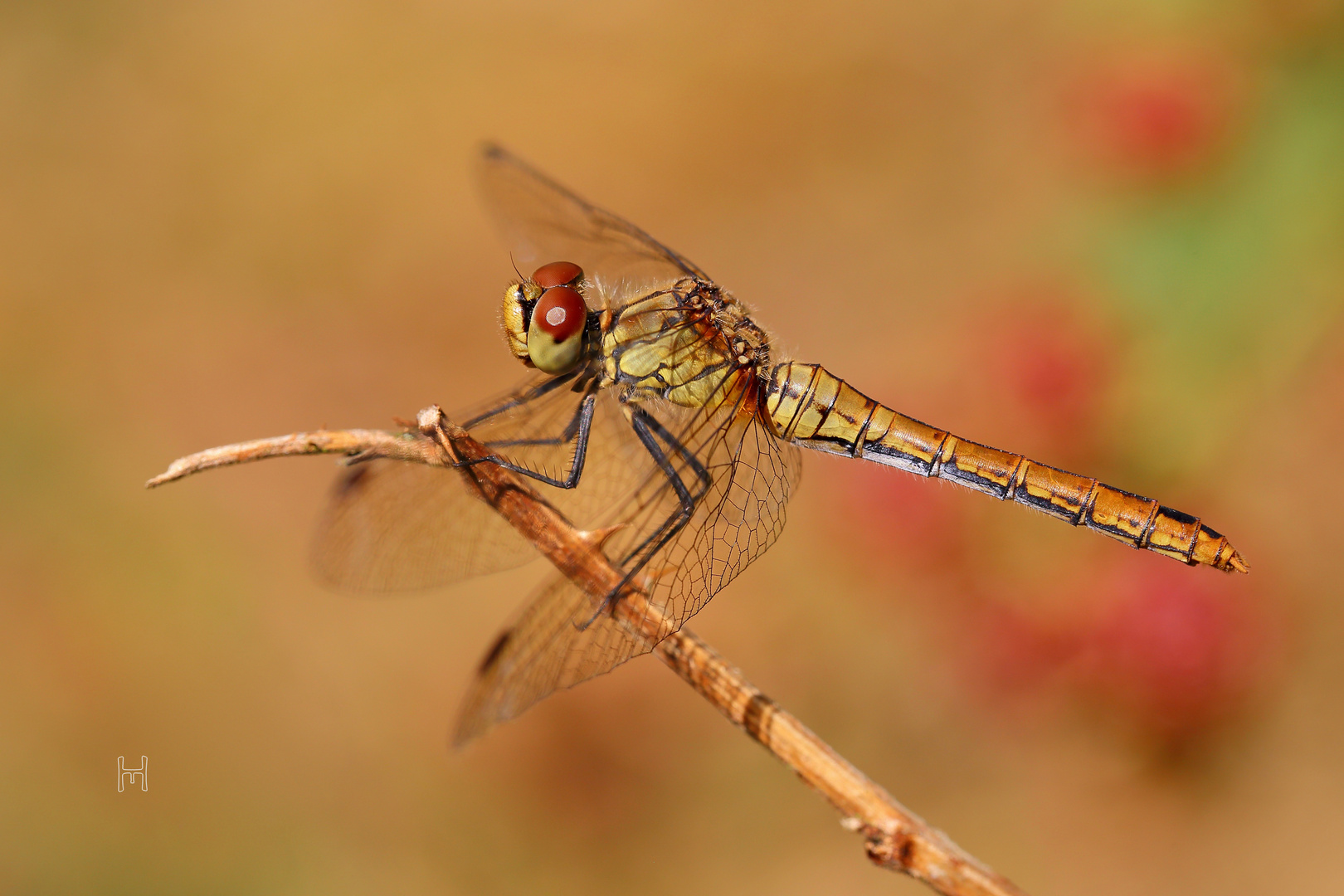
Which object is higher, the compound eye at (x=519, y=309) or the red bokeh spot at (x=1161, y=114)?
the red bokeh spot at (x=1161, y=114)

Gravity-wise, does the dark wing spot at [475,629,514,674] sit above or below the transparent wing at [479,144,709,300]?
below

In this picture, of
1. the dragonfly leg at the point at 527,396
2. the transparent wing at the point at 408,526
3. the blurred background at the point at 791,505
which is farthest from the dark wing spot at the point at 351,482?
the blurred background at the point at 791,505

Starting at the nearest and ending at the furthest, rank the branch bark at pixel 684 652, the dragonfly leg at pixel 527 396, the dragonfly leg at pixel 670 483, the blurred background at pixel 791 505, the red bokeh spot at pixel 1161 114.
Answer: the branch bark at pixel 684 652, the dragonfly leg at pixel 670 483, the dragonfly leg at pixel 527 396, the blurred background at pixel 791 505, the red bokeh spot at pixel 1161 114

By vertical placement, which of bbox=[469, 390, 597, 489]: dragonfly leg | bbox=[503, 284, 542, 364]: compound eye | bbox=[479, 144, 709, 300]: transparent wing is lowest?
bbox=[469, 390, 597, 489]: dragonfly leg

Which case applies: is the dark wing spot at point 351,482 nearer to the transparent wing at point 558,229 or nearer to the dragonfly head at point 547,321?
the dragonfly head at point 547,321

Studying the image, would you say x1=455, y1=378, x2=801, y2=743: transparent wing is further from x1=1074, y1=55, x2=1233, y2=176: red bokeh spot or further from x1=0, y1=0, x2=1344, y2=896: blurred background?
x1=1074, y1=55, x2=1233, y2=176: red bokeh spot

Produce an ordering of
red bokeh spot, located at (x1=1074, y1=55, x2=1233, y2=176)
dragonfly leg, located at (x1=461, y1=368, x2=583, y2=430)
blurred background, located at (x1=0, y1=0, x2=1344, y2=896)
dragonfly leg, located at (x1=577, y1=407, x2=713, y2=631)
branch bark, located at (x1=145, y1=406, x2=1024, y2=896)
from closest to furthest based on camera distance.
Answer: branch bark, located at (x1=145, y1=406, x2=1024, y2=896)
dragonfly leg, located at (x1=577, y1=407, x2=713, y2=631)
dragonfly leg, located at (x1=461, y1=368, x2=583, y2=430)
blurred background, located at (x1=0, y1=0, x2=1344, y2=896)
red bokeh spot, located at (x1=1074, y1=55, x2=1233, y2=176)

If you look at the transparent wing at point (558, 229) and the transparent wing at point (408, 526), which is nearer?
the transparent wing at point (408, 526)

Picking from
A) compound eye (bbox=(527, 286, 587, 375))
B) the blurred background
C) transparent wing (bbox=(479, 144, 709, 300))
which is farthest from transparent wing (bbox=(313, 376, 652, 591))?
the blurred background

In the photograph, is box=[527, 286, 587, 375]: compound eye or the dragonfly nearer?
the dragonfly
